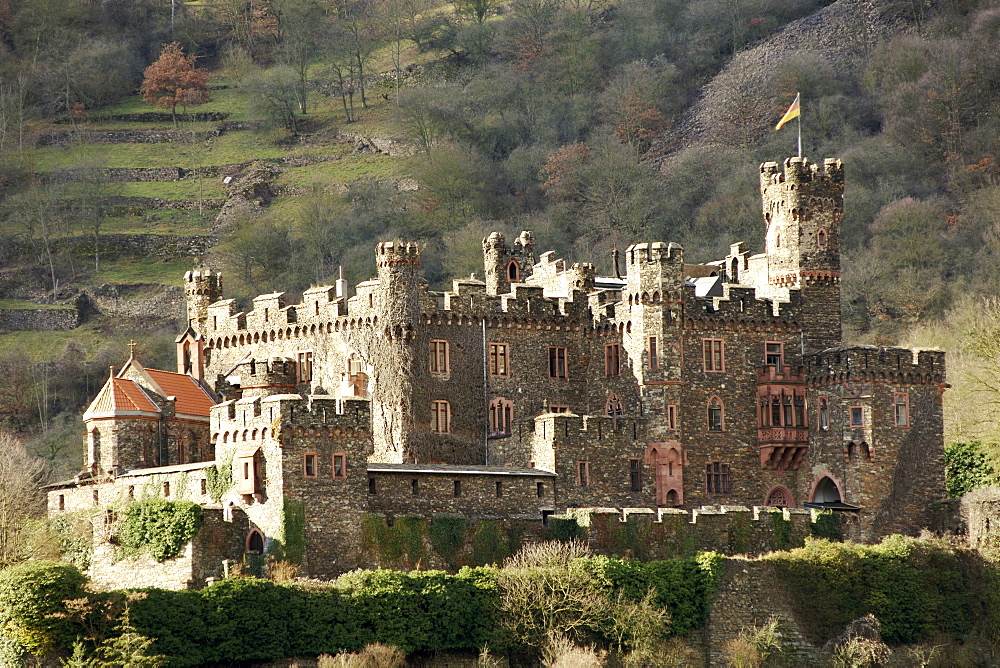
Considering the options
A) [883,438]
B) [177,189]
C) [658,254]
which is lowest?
[883,438]

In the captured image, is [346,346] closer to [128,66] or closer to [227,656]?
[227,656]

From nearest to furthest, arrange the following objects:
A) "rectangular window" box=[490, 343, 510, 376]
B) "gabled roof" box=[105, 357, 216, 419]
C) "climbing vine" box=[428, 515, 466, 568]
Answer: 1. "climbing vine" box=[428, 515, 466, 568]
2. "gabled roof" box=[105, 357, 216, 419]
3. "rectangular window" box=[490, 343, 510, 376]

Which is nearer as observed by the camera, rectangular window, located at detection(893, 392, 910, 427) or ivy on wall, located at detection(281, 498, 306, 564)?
ivy on wall, located at detection(281, 498, 306, 564)

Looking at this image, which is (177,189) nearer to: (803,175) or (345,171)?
(345,171)

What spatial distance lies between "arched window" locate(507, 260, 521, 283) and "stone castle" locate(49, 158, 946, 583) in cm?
386

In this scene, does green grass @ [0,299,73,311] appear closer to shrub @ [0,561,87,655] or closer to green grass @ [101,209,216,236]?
green grass @ [101,209,216,236]

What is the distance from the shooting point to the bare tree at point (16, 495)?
69.9 meters

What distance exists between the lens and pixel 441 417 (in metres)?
76.4

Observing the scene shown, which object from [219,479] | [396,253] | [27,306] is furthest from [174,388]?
[27,306]

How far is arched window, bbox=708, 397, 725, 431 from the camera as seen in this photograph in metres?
77.2

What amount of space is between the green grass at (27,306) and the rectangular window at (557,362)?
131 ft

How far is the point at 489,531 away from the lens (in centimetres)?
6925

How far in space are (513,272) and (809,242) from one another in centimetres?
1326

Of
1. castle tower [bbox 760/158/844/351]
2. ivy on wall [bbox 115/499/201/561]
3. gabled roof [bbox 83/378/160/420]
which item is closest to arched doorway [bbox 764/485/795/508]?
castle tower [bbox 760/158/844/351]
